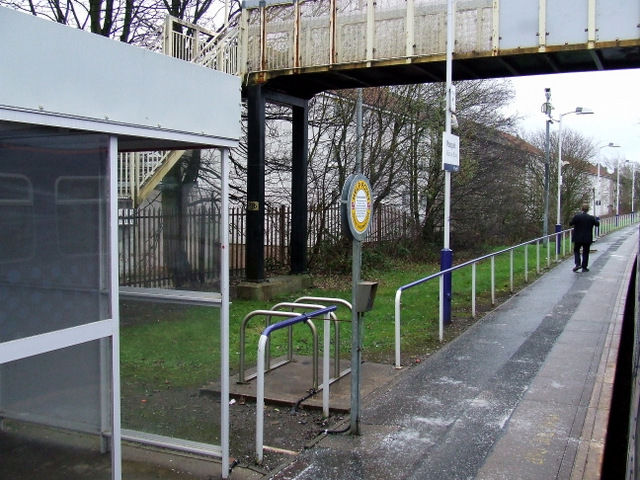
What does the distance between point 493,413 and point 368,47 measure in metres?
7.91

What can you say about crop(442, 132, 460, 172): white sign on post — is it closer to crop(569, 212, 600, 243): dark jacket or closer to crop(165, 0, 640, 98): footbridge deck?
crop(165, 0, 640, 98): footbridge deck

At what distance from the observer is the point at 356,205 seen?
5.29 m

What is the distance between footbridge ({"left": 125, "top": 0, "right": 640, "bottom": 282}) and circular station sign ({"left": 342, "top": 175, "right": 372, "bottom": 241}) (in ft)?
16.8

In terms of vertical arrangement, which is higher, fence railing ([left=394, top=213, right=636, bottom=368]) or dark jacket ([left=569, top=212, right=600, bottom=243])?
dark jacket ([left=569, top=212, right=600, bottom=243])

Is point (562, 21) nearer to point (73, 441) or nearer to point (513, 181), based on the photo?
point (73, 441)

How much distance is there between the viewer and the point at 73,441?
430 cm

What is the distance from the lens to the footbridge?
34.6 ft

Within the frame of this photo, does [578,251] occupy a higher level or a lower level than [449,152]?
lower

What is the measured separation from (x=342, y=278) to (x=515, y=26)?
289 inches

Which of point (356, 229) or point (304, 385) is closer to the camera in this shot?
point (356, 229)

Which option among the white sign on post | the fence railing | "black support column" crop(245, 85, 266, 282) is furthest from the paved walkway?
"black support column" crop(245, 85, 266, 282)

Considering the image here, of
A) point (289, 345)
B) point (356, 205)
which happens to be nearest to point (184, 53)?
point (289, 345)

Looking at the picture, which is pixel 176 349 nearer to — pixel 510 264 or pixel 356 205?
pixel 356 205

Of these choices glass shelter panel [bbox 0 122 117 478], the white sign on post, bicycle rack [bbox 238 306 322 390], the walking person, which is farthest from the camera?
the walking person
